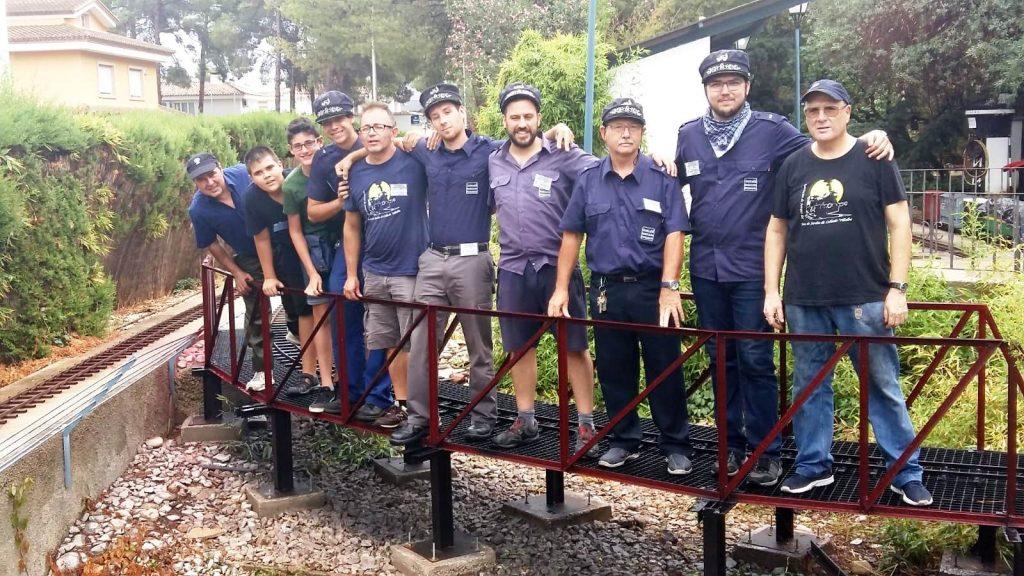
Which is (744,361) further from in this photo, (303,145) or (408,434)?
(303,145)

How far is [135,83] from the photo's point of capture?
38375 millimetres

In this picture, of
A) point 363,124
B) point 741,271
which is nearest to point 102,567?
point 363,124

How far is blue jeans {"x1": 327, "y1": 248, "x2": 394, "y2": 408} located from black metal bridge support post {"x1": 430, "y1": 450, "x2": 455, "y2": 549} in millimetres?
576

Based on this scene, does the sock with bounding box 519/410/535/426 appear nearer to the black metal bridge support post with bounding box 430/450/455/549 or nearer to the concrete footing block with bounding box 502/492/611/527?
the black metal bridge support post with bounding box 430/450/455/549

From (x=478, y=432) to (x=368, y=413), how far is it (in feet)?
2.63

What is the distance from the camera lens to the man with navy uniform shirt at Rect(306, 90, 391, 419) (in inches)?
233

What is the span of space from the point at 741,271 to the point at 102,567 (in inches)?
155

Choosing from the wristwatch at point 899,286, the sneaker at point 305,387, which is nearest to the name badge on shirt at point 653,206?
the wristwatch at point 899,286

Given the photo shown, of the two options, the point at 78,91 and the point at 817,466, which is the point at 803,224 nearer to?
the point at 817,466

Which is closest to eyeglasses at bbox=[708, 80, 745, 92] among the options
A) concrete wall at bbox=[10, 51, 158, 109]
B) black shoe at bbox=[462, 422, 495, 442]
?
black shoe at bbox=[462, 422, 495, 442]

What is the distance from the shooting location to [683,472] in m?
4.79

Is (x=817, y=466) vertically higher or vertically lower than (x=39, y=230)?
lower

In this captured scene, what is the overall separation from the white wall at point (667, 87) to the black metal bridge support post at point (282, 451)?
9.15 m

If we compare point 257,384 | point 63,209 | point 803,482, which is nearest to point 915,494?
point 803,482
